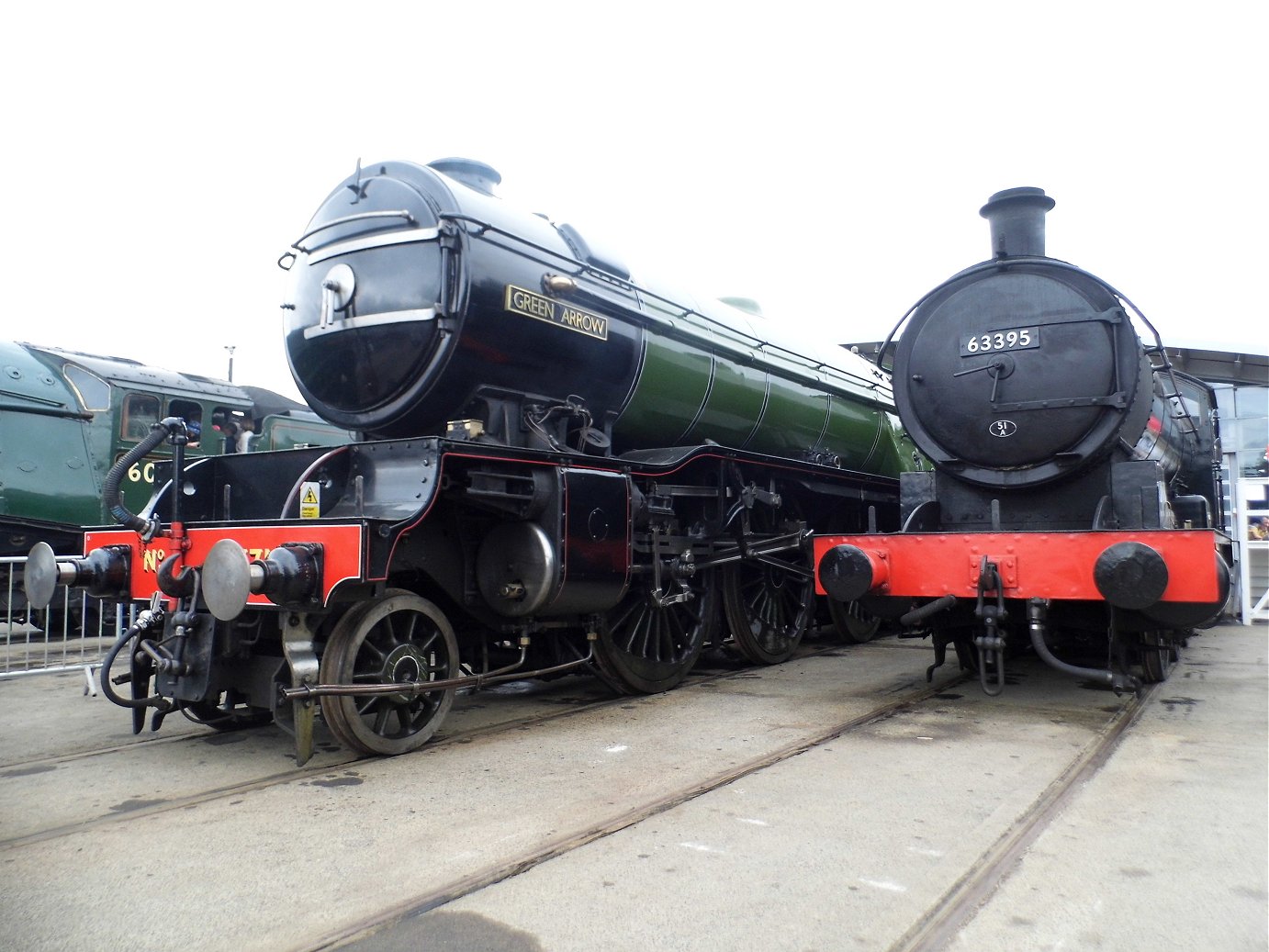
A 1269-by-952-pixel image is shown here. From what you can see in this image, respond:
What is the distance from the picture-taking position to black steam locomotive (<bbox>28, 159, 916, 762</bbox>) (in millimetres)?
4121

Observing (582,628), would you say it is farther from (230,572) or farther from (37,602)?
(37,602)

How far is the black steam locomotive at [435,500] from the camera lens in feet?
13.5

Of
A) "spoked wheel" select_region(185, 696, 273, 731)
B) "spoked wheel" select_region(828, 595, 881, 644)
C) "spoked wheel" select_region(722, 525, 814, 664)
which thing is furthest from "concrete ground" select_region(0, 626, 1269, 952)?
"spoked wheel" select_region(828, 595, 881, 644)

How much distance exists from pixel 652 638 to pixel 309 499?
8.09 feet

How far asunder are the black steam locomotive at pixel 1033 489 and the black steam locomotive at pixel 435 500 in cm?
127

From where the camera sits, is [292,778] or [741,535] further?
[741,535]

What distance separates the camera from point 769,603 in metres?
7.21

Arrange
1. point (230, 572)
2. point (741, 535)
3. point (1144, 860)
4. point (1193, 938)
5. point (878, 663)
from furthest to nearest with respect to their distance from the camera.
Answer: point (878, 663), point (741, 535), point (230, 572), point (1144, 860), point (1193, 938)

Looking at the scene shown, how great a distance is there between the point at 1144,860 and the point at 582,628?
11.2ft

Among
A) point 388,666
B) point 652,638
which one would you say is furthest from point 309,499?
point 652,638

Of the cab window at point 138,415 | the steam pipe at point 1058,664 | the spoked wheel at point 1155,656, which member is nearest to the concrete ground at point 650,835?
the steam pipe at point 1058,664

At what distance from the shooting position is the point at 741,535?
646cm

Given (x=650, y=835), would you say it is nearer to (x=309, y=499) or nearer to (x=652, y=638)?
(x=309, y=499)

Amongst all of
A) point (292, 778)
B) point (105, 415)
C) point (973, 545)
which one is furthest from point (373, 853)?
point (105, 415)
